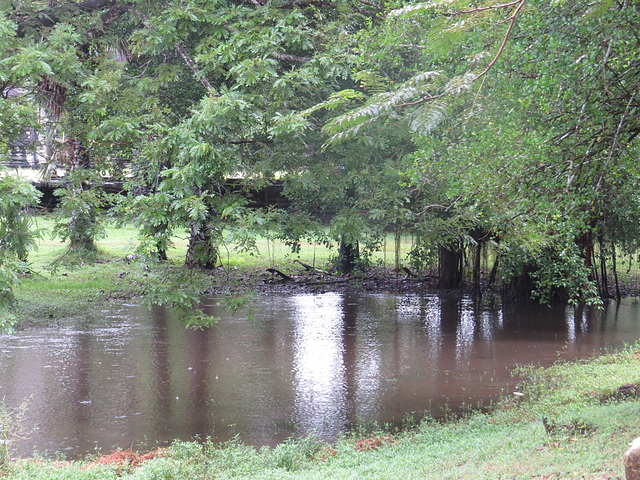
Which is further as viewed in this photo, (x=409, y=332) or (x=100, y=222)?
(x=409, y=332)

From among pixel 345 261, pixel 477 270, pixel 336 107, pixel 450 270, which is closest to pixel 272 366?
pixel 336 107

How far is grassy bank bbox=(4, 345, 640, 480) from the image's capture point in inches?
217

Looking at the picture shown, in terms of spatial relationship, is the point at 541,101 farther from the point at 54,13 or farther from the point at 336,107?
the point at 54,13

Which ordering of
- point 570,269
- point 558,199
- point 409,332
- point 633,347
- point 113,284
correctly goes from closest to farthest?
point 558,199 → point 570,269 → point 633,347 → point 409,332 → point 113,284

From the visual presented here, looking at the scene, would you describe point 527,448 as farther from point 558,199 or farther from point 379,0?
point 379,0

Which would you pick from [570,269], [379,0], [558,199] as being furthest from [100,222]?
[570,269]

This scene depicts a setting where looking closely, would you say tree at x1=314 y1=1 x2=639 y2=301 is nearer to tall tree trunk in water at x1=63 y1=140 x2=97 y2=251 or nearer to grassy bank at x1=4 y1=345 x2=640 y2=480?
grassy bank at x1=4 y1=345 x2=640 y2=480

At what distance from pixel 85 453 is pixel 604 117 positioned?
6795mm

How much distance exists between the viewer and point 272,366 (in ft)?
38.8

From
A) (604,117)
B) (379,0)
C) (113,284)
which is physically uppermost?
(379,0)

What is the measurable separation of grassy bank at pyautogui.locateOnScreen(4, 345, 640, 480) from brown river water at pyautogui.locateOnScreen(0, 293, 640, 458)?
88 centimetres

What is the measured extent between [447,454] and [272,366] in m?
5.80

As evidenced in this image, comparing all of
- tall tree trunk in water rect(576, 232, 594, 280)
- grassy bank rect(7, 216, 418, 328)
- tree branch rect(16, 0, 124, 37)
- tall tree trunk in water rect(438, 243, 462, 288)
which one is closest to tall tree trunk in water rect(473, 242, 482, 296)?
tall tree trunk in water rect(438, 243, 462, 288)

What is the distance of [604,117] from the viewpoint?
248 inches
